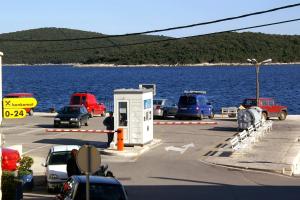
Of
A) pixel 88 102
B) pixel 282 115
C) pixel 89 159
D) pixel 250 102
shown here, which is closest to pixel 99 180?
pixel 89 159

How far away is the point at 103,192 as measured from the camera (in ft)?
49.6

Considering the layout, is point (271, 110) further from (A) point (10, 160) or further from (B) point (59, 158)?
(A) point (10, 160)

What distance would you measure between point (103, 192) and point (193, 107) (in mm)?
33233

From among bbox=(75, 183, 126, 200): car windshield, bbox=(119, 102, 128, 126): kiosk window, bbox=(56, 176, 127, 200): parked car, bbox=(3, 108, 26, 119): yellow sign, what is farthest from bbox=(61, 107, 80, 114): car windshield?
bbox=(3, 108, 26, 119): yellow sign

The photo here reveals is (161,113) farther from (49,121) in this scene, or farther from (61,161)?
(61,161)

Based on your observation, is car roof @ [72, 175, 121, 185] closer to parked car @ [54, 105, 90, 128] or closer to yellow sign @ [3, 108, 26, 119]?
yellow sign @ [3, 108, 26, 119]

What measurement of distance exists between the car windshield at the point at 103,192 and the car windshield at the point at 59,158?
249 inches

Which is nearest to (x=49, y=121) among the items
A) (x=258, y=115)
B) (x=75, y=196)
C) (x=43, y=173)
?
(x=258, y=115)

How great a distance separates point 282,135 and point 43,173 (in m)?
16.8

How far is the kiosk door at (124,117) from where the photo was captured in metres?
30.8

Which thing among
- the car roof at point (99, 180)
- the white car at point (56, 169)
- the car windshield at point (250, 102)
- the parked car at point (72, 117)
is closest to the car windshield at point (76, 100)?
the parked car at point (72, 117)

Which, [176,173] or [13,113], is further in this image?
[176,173]

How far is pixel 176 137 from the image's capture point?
3650cm

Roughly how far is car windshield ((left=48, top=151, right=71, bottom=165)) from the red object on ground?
1.06 m
